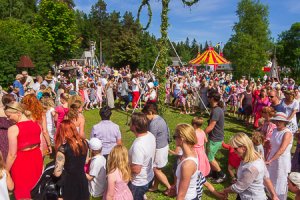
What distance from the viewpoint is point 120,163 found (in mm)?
3361

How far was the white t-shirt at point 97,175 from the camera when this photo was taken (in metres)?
3.97

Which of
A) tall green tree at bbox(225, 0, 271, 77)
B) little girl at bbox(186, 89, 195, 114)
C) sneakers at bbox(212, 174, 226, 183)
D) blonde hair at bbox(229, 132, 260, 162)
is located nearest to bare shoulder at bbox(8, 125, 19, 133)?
blonde hair at bbox(229, 132, 260, 162)

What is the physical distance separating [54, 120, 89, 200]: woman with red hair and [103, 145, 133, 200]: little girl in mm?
376

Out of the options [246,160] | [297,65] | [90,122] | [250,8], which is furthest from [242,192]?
[297,65]

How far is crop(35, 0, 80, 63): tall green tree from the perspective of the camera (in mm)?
37250

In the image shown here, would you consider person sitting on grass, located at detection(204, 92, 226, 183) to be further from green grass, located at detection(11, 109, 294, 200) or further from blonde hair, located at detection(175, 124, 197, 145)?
blonde hair, located at detection(175, 124, 197, 145)

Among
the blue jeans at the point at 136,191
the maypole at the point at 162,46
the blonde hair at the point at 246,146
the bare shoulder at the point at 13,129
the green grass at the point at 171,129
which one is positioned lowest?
the green grass at the point at 171,129

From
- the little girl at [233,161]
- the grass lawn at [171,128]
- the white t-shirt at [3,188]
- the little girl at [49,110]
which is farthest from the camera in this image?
the little girl at [49,110]

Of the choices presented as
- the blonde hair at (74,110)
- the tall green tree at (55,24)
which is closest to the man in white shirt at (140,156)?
the blonde hair at (74,110)

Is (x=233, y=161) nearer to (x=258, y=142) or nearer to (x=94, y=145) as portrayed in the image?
(x=258, y=142)

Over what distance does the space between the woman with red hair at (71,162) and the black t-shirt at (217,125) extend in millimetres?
2770

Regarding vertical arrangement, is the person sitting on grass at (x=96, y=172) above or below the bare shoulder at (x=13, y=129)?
below

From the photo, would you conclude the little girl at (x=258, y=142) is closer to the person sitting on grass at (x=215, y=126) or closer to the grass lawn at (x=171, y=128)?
the person sitting on grass at (x=215, y=126)

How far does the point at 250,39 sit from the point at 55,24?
27.0 meters
